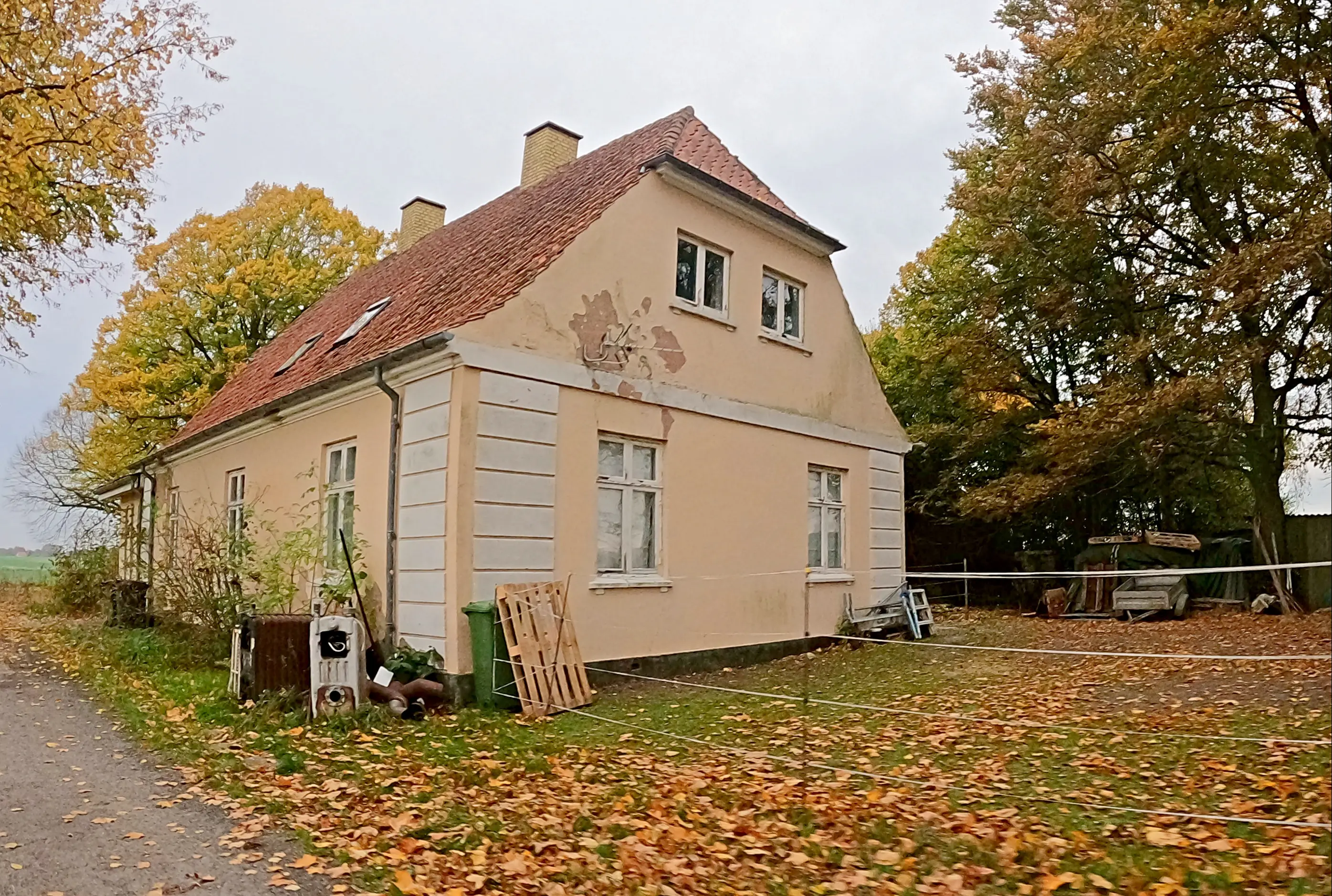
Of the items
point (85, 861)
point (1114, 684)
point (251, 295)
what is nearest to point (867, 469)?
point (1114, 684)

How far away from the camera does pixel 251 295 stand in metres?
26.2

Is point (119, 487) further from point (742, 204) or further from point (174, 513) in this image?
point (742, 204)

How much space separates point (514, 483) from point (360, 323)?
5.47 m

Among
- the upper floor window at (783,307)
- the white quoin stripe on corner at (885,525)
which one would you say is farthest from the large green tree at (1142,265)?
the upper floor window at (783,307)

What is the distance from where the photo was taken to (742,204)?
11594mm

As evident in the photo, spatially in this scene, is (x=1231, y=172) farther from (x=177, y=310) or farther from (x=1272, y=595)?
(x=177, y=310)

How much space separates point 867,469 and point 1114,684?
5567mm

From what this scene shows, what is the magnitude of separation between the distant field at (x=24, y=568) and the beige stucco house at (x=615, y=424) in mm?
10685

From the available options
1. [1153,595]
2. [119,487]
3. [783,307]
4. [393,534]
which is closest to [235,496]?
[393,534]

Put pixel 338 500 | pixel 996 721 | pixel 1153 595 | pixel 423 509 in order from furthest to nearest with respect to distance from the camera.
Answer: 1. pixel 1153 595
2. pixel 338 500
3. pixel 423 509
4. pixel 996 721

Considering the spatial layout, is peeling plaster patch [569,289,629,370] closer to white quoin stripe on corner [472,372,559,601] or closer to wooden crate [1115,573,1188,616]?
white quoin stripe on corner [472,372,559,601]

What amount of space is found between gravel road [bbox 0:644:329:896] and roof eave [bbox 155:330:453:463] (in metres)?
3.97

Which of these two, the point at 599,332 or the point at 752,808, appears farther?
the point at 599,332

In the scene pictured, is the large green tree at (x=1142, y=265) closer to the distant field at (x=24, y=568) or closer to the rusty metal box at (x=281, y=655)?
the rusty metal box at (x=281, y=655)
